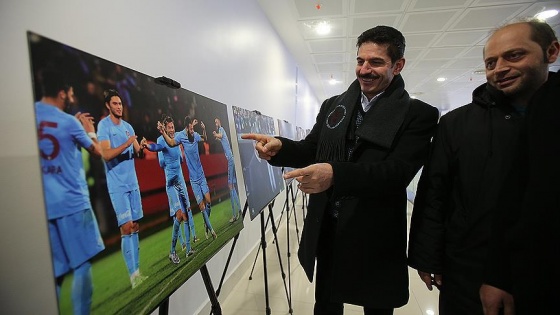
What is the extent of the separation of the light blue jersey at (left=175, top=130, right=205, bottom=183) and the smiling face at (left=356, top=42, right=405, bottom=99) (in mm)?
752

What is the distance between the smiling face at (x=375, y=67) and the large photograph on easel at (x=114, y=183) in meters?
0.74

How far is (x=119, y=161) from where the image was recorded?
0.64m

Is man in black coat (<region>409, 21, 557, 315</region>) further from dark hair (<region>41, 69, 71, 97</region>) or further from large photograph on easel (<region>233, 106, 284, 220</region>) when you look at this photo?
dark hair (<region>41, 69, 71, 97</region>)

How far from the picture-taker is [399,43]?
1.04 m

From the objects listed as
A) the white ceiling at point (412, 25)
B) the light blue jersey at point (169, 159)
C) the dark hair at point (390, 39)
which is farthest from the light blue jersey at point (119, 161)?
the white ceiling at point (412, 25)

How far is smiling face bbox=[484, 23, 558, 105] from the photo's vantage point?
0.87 metres

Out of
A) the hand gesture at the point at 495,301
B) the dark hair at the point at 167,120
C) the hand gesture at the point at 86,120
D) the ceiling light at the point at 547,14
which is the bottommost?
the hand gesture at the point at 495,301

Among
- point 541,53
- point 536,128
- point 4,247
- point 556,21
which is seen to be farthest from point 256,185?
point 556,21

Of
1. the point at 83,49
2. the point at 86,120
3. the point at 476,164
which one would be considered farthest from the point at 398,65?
the point at 83,49

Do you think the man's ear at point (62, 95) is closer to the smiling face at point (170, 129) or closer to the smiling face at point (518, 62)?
the smiling face at point (170, 129)

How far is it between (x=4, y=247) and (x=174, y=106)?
2.06ft

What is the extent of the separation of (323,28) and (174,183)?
3.36 metres

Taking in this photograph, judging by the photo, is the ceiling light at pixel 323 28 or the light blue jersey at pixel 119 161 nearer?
the light blue jersey at pixel 119 161

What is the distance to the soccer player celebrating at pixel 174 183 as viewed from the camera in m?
0.80
